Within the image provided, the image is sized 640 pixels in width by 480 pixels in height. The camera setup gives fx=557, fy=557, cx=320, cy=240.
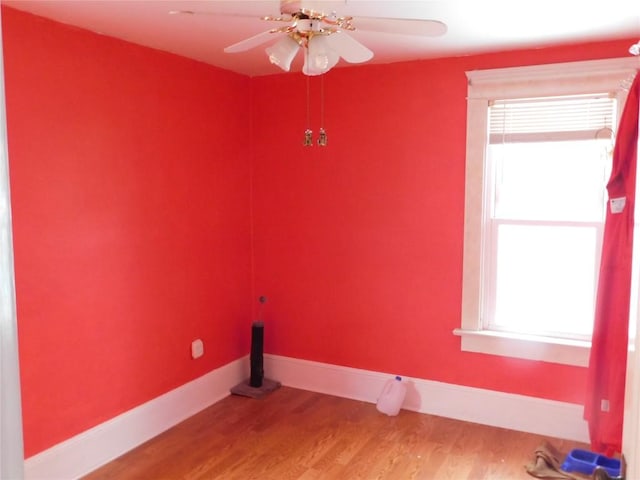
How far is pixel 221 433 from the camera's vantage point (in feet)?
10.7

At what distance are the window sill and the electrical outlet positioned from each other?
161cm

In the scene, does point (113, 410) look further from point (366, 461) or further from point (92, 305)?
point (366, 461)

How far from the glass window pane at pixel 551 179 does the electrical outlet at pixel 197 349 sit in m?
2.01

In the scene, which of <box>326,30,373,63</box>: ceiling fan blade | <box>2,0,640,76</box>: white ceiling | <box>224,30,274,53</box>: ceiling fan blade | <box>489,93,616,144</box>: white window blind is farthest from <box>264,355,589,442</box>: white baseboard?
<box>224,30,274,53</box>: ceiling fan blade

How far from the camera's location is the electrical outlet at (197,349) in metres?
3.53

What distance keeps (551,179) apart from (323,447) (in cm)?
197

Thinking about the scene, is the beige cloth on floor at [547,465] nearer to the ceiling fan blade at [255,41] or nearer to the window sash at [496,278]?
the window sash at [496,278]

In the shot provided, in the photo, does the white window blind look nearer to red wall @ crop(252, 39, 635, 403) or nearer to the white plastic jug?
red wall @ crop(252, 39, 635, 403)

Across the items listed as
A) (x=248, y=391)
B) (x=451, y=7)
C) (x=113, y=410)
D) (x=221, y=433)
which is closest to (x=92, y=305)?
(x=113, y=410)

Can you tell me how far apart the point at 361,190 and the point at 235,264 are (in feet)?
3.37

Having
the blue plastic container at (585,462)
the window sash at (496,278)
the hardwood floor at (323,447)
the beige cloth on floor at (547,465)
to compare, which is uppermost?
the window sash at (496,278)

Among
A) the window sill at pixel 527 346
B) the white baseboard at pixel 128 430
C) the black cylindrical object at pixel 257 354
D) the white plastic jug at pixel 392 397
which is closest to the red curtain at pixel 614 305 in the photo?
the window sill at pixel 527 346

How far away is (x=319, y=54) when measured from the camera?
1857 mm

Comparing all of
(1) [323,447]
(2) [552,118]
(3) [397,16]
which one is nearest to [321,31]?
(3) [397,16]
